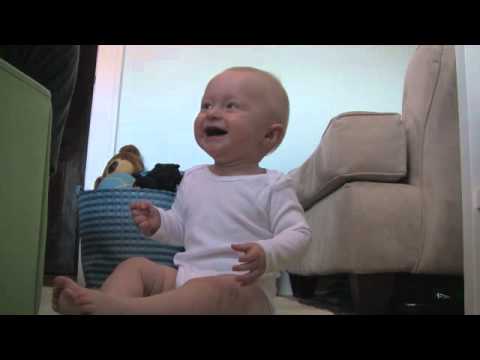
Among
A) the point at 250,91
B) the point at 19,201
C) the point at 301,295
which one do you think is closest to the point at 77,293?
the point at 19,201

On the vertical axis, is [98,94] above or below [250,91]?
above

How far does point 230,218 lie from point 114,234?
0.43 m

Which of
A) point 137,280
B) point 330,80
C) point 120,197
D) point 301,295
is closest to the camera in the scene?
point 137,280

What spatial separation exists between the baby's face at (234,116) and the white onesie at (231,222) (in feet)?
0.14

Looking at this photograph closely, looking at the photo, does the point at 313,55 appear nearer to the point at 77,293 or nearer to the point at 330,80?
the point at 330,80

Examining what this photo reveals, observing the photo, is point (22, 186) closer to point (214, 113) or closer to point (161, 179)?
Answer: point (214, 113)

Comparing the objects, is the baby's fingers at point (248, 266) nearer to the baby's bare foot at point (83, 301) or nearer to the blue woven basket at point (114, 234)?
the baby's bare foot at point (83, 301)

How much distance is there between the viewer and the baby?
0.65m

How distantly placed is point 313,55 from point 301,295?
2.64 ft

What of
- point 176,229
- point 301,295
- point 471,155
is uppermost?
point 471,155

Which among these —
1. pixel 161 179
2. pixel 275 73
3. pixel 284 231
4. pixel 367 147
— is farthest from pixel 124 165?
pixel 284 231

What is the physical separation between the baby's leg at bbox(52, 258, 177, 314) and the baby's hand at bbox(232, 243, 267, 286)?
0.42 ft

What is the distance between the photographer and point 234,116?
740 mm
